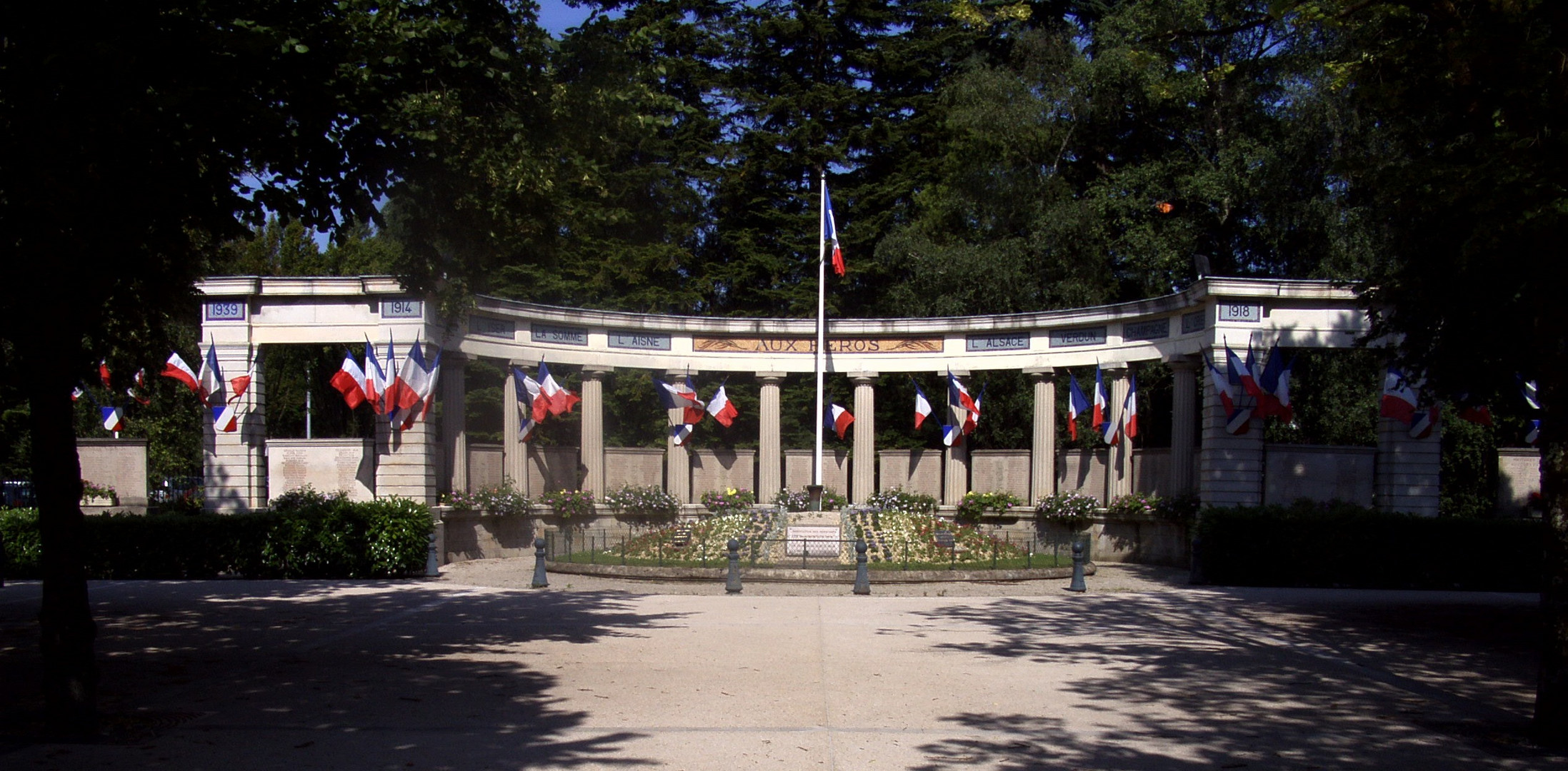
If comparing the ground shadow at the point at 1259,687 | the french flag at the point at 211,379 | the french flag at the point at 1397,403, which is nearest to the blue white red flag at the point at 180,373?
the french flag at the point at 211,379

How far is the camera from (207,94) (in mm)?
11297

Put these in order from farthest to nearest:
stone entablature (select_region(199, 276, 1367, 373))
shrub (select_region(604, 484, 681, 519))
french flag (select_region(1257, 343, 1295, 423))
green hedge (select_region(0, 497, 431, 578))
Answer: shrub (select_region(604, 484, 681, 519)) → stone entablature (select_region(199, 276, 1367, 373)) → french flag (select_region(1257, 343, 1295, 423)) → green hedge (select_region(0, 497, 431, 578))

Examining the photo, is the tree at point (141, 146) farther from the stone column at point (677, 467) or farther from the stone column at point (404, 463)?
the stone column at point (677, 467)

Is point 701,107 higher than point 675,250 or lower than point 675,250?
higher

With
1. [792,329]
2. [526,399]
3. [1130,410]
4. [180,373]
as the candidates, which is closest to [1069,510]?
[1130,410]

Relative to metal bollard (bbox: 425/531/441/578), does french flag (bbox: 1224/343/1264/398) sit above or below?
above

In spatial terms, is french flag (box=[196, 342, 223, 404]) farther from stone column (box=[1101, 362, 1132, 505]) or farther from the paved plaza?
stone column (box=[1101, 362, 1132, 505])

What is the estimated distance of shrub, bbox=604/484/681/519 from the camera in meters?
37.9

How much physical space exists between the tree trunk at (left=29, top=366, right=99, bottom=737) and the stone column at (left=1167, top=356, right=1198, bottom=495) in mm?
29729

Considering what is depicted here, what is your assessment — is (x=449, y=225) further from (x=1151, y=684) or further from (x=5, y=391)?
(x=1151, y=684)

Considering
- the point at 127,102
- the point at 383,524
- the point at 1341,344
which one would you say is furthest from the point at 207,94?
the point at 1341,344

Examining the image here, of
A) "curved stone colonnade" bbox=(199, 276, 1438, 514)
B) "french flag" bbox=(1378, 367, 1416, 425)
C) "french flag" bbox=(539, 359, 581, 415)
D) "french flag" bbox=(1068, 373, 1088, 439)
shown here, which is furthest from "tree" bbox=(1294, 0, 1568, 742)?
"french flag" bbox=(539, 359, 581, 415)

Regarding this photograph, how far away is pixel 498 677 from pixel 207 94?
22.2 ft

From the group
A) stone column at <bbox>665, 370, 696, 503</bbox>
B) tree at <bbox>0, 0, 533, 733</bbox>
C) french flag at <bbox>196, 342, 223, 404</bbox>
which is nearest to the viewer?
tree at <bbox>0, 0, 533, 733</bbox>
